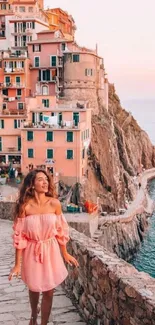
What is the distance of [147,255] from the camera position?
134 feet

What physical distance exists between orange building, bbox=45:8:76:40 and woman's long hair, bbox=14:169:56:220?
231 feet

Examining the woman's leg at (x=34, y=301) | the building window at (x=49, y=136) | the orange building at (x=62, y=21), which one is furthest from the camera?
the orange building at (x=62, y=21)

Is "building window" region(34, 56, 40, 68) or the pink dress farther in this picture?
"building window" region(34, 56, 40, 68)

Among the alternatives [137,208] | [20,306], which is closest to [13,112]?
[137,208]

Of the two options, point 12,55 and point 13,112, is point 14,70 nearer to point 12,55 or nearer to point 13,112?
point 12,55

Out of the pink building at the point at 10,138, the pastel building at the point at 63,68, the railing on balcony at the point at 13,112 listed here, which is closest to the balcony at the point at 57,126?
the pink building at the point at 10,138

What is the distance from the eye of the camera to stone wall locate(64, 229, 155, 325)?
16.4ft

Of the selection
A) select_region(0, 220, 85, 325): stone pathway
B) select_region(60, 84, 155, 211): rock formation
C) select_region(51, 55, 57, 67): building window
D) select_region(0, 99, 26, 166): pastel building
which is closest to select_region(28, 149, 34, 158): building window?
select_region(0, 99, 26, 166): pastel building

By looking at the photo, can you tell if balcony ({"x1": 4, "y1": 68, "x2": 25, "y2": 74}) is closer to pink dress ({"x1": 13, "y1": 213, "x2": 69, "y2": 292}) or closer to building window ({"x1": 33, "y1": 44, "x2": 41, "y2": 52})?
building window ({"x1": 33, "y1": 44, "x2": 41, "y2": 52})

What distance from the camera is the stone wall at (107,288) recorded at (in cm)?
500

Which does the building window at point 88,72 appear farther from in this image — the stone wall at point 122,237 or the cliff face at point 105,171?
the stone wall at point 122,237

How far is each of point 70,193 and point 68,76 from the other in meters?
18.9

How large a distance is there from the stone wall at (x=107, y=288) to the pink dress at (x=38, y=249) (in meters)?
0.75

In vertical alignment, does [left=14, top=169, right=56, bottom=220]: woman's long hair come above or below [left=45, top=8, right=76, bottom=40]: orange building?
below
